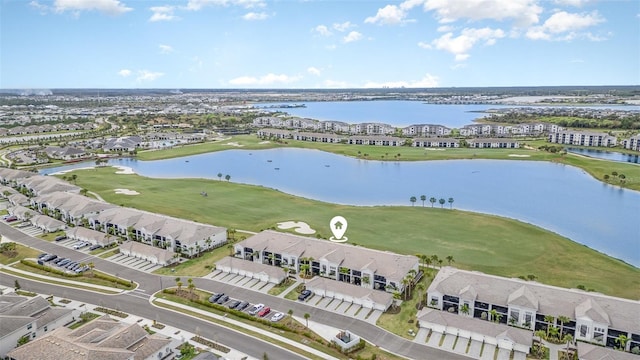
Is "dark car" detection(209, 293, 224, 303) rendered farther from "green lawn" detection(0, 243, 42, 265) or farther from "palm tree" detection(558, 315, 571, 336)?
"palm tree" detection(558, 315, 571, 336)

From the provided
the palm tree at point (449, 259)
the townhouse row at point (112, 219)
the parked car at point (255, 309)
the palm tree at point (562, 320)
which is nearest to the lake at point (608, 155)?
the palm tree at point (449, 259)

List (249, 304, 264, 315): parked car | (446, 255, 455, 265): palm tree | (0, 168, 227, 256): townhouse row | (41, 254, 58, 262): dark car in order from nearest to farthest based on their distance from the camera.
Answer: (249, 304, 264, 315): parked car → (446, 255, 455, 265): palm tree → (41, 254, 58, 262): dark car → (0, 168, 227, 256): townhouse row

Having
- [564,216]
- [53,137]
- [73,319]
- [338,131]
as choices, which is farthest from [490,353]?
[53,137]

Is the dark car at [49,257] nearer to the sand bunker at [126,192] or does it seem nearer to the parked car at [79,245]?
the parked car at [79,245]

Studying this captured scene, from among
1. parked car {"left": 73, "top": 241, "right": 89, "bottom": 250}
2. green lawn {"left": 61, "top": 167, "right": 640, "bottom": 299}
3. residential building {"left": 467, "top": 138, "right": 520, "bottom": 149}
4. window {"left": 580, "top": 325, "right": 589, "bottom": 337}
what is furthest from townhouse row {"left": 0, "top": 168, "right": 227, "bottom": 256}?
residential building {"left": 467, "top": 138, "right": 520, "bottom": 149}

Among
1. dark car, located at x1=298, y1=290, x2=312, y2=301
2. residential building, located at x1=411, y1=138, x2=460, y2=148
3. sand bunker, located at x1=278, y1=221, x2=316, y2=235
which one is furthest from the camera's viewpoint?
residential building, located at x1=411, y1=138, x2=460, y2=148

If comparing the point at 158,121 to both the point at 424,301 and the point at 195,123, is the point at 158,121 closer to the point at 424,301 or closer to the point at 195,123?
the point at 195,123
